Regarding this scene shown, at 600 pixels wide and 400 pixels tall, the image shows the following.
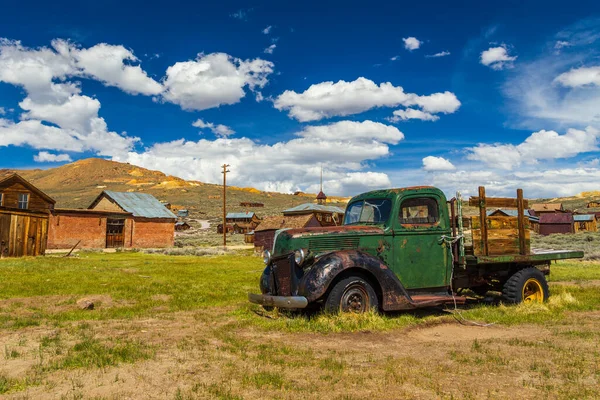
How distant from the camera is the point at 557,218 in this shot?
203 ft

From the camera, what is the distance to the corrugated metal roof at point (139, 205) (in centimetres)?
4262

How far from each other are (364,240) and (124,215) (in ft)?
126

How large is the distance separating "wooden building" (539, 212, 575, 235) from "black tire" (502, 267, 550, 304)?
61.4m

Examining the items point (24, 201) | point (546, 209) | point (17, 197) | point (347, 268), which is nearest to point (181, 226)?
point (24, 201)

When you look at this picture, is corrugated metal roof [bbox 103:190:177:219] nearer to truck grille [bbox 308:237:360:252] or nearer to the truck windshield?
the truck windshield

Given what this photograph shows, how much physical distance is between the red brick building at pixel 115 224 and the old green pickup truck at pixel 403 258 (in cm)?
3603

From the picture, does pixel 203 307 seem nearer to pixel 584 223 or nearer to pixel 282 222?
pixel 282 222

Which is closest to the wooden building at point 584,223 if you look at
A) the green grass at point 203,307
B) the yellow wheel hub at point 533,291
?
the green grass at point 203,307

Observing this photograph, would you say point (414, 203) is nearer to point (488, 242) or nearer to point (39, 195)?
point (488, 242)

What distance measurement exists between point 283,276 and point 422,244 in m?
2.72

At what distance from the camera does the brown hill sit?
364 ft

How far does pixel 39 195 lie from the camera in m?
31.3

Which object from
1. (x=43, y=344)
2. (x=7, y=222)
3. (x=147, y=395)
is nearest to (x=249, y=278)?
(x=43, y=344)

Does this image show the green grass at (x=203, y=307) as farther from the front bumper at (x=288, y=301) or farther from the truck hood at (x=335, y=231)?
the truck hood at (x=335, y=231)
